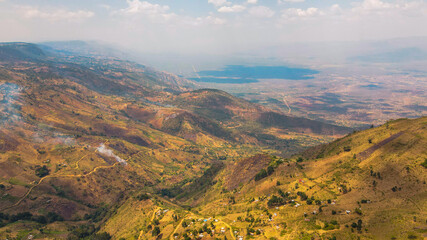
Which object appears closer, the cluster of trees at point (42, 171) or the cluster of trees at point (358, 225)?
the cluster of trees at point (358, 225)

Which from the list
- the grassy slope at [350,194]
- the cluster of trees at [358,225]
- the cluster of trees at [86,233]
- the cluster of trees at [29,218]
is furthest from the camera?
the cluster of trees at [29,218]

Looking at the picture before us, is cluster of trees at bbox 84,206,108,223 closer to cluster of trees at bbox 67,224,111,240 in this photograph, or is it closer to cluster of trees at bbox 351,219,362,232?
cluster of trees at bbox 67,224,111,240

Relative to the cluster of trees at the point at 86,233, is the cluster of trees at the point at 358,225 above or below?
above

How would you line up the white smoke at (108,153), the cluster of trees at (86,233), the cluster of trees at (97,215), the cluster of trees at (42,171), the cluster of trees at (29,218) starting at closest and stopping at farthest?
the cluster of trees at (86,233) < the cluster of trees at (29,218) < the cluster of trees at (97,215) < the cluster of trees at (42,171) < the white smoke at (108,153)

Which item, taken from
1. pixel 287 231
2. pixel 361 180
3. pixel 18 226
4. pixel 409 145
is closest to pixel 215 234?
pixel 287 231

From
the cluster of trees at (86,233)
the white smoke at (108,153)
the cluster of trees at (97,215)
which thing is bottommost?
the cluster of trees at (97,215)

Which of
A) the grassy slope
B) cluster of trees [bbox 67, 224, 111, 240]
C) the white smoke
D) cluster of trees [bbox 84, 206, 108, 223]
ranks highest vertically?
the grassy slope

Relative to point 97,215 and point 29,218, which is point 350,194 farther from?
point 29,218

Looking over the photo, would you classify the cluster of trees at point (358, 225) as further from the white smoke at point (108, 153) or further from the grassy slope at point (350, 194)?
Answer: the white smoke at point (108, 153)

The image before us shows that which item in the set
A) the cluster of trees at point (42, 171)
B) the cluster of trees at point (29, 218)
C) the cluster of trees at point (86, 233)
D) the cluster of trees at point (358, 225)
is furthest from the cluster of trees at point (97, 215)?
the cluster of trees at point (358, 225)

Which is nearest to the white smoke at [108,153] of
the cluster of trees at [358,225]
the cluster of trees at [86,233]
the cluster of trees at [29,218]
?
the cluster of trees at [29,218]

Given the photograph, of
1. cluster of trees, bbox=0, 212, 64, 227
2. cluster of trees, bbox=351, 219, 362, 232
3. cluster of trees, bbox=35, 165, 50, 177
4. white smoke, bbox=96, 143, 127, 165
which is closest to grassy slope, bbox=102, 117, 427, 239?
cluster of trees, bbox=351, 219, 362, 232
